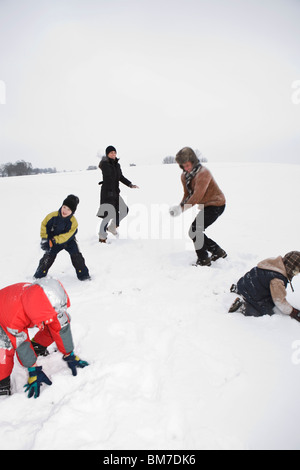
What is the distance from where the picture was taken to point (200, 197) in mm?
3943

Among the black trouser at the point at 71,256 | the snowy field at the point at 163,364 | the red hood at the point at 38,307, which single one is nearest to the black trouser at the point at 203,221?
the snowy field at the point at 163,364

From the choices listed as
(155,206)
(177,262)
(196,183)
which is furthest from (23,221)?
(196,183)

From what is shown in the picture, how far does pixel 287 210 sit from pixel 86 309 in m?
6.70

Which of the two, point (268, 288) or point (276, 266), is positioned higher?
point (276, 266)

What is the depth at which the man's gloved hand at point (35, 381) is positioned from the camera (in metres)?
2.21

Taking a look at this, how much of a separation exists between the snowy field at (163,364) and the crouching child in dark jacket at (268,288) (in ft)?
0.41

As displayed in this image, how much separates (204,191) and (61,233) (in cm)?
242

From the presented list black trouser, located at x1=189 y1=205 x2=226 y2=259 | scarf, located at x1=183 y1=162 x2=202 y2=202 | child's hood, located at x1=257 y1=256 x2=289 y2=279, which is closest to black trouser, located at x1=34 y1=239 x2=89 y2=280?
black trouser, located at x1=189 y1=205 x2=226 y2=259

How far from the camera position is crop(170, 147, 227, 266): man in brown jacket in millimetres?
3873

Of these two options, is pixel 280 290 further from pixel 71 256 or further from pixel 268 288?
pixel 71 256

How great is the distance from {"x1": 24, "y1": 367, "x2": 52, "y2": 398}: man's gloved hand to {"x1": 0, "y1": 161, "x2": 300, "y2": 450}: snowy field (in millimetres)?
62

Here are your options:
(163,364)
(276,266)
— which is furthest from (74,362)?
(276,266)

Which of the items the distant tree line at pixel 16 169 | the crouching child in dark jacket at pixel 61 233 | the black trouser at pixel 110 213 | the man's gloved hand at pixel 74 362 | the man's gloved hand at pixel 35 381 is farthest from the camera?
the distant tree line at pixel 16 169

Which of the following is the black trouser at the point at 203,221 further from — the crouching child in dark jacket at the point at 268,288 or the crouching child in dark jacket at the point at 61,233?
the crouching child in dark jacket at the point at 61,233
